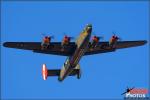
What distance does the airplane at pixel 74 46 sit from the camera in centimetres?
5494

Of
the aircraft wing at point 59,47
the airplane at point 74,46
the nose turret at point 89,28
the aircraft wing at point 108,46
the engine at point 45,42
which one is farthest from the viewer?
the aircraft wing at point 108,46

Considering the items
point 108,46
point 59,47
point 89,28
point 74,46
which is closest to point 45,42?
point 59,47

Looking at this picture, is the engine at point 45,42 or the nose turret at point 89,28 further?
the engine at point 45,42

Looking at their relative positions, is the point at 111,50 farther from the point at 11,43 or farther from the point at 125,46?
the point at 11,43

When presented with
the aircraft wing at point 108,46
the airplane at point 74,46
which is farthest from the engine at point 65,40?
the aircraft wing at point 108,46

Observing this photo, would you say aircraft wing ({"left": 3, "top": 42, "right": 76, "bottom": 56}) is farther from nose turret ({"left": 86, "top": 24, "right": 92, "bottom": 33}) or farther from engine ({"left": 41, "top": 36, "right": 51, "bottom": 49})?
nose turret ({"left": 86, "top": 24, "right": 92, "bottom": 33})

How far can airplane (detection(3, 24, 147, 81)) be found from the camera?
180 feet

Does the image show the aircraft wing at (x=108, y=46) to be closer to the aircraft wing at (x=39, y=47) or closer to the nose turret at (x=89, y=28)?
the aircraft wing at (x=39, y=47)

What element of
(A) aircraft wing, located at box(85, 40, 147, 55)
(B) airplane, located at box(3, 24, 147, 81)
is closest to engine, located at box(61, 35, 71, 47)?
(B) airplane, located at box(3, 24, 147, 81)

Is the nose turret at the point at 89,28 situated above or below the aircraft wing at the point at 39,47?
above

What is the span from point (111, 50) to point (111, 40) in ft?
7.46

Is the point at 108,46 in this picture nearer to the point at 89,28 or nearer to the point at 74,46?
the point at 74,46

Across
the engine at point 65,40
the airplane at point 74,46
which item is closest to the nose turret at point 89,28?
the airplane at point 74,46

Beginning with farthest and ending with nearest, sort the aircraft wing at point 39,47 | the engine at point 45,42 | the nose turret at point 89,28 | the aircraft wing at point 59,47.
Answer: the aircraft wing at point 59,47 < the aircraft wing at point 39,47 < the engine at point 45,42 < the nose turret at point 89,28
